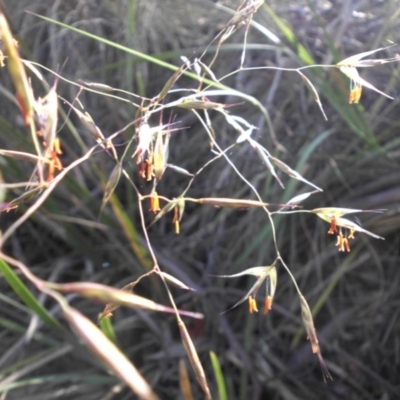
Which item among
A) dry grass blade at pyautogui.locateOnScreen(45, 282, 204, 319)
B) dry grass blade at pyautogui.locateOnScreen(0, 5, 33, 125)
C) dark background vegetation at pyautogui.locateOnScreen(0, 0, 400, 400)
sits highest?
dry grass blade at pyautogui.locateOnScreen(0, 5, 33, 125)

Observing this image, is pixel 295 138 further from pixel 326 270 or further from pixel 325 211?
pixel 325 211

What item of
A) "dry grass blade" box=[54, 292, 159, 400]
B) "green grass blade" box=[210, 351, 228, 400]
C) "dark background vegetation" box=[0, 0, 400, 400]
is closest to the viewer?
"dry grass blade" box=[54, 292, 159, 400]

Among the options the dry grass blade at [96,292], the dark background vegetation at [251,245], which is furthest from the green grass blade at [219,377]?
the dry grass blade at [96,292]

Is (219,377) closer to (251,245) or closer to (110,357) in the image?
(251,245)

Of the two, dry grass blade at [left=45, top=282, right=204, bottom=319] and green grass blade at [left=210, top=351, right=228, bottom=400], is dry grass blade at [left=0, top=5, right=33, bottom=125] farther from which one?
green grass blade at [left=210, top=351, right=228, bottom=400]

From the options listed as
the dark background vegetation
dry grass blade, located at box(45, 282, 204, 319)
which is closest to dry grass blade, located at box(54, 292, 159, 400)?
dry grass blade, located at box(45, 282, 204, 319)

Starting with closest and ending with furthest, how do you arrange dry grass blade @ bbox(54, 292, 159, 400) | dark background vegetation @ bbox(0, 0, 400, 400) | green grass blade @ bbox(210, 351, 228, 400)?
dry grass blade @ bbox(54, 292, 159, 400), green grass blade @ bbox(210, 351, 228, 400), dark background vegetation @ bbox(0, 0, 400, 400)

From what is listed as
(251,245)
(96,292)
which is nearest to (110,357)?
(96,292)

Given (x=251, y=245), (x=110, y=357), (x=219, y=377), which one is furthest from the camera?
(x=251, y=245)

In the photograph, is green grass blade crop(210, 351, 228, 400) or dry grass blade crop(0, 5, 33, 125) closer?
dry grass blade crop(0, 5, 33, 125)

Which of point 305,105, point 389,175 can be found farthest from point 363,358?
point 305,105
